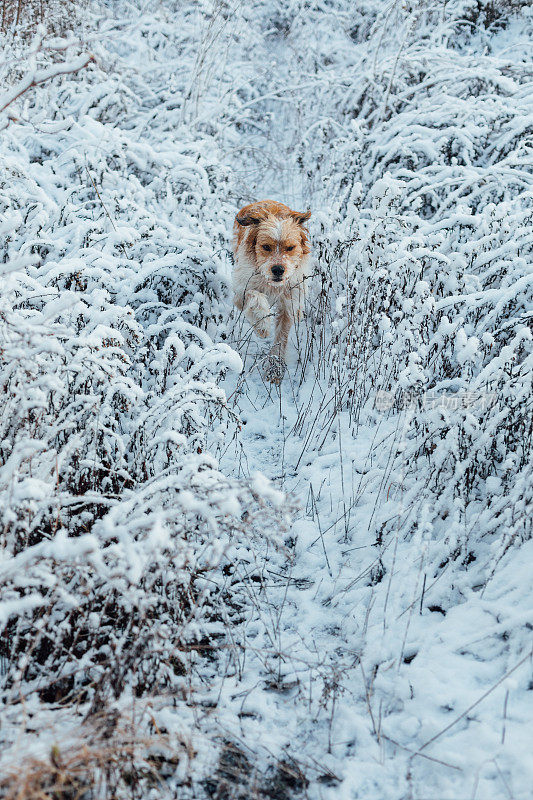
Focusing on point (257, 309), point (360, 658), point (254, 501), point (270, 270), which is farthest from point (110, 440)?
point (270, 270)

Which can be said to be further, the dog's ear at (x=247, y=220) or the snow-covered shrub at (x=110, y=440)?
the dog's ear at (x=247, y=220)

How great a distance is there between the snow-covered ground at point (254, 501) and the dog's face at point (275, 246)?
0.34m

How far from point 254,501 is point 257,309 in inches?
119

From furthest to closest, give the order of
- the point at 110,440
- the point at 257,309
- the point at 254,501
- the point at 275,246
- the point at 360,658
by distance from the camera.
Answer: the point at 275,246 → the point at 257,309 → the point at 110,440 → the point at 360,658 → the point at 254,501

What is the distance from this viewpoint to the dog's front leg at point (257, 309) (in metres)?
4.84

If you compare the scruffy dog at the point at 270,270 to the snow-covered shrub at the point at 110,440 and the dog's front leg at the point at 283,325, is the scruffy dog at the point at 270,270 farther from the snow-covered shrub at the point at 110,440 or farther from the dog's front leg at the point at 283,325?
the snow-covered shrub at the point at 110,440

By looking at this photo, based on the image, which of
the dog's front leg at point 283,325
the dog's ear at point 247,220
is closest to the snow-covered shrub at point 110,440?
the dog's ear at point 247,220

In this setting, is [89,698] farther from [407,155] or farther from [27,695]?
[407,155]

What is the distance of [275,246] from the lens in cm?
501

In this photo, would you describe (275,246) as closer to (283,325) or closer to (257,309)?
(257,309)

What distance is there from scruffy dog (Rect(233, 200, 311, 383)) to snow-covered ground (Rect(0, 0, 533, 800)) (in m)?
0.22

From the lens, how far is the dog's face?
16.2 ft

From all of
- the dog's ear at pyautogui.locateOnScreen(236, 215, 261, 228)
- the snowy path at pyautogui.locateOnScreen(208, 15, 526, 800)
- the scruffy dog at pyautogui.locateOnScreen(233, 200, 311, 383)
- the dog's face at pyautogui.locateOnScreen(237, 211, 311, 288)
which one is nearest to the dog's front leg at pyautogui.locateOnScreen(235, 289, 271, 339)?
the scruffy dog at pyautogui.locateOnScreen(233, 200, 311, 383)

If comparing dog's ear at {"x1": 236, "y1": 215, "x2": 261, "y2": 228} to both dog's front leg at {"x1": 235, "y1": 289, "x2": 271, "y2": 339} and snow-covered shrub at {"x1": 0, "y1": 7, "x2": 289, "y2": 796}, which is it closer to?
snow-covered shrub at {"x1": 0, "y1": 7, "x2": 289, "y2": 796}
